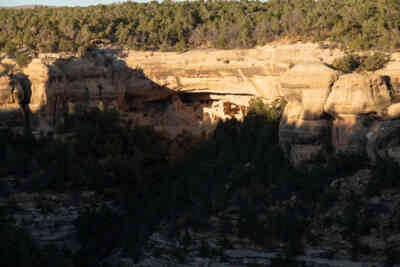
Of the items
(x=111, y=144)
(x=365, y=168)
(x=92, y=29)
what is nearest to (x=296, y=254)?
(x=365, y=168)

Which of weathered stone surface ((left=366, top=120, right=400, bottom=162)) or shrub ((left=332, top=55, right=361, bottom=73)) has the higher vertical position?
shrub ((left=332, top=55, right=361, bottom=73))

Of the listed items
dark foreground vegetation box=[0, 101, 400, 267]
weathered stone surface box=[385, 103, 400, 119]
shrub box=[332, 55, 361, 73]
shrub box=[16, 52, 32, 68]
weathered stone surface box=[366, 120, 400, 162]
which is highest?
shrub box=[16, 52, 32, 68]

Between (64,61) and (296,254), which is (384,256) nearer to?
(296,254)

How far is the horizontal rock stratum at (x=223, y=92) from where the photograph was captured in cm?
1377

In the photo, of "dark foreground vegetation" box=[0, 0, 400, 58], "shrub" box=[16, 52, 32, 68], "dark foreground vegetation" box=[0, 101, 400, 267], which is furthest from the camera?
"shrub" box=[16, 52, 32, 68]

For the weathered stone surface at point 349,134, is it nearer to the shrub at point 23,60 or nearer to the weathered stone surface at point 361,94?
the weathered stone surface at point 361,94

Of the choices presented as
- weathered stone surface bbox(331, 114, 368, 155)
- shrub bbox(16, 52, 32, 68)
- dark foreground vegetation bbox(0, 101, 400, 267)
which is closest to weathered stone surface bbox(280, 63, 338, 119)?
weathered stone surface bbox(331, 114, 368, 155)

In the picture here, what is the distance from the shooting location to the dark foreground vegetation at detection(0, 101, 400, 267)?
39.7 ft

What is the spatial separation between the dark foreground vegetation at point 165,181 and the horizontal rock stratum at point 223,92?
2.07 feet

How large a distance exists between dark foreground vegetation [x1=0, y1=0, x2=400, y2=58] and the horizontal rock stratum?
36.3 inches

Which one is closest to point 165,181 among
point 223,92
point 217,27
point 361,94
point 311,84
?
point 223,92

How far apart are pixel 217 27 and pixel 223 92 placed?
3.38 meters

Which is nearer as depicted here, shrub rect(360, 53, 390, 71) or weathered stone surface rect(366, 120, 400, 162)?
weathered stone surface rect(366, 120, 400, 162)

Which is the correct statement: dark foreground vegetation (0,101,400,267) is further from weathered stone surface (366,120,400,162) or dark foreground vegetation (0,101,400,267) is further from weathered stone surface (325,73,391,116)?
weathered stone surface (325,73,391,116)
